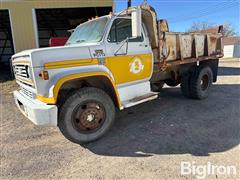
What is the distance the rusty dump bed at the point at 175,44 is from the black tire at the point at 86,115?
179 centimetres

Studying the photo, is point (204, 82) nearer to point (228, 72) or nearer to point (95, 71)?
point (95, 71)

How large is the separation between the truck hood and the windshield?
41 cm

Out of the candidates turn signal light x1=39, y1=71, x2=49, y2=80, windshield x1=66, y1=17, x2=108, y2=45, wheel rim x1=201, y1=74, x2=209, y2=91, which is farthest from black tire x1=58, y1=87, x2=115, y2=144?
wheel rim x1=201, y1=74, x2=209, y2=91

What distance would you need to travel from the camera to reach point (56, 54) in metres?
3.18

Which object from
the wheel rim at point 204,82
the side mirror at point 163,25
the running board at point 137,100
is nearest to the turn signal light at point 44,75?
the running board at point 137,100

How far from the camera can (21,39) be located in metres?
11.3

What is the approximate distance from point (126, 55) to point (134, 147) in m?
1.76

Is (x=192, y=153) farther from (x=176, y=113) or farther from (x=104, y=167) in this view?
(x=176, y=113)

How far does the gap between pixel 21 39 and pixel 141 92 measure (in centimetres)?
950

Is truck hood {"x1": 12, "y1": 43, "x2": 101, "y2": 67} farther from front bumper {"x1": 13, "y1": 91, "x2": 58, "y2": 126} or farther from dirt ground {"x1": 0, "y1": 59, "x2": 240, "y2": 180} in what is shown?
dirt ground {"x1": 0, "y1": 59, "x2": 240, "y2": 180}

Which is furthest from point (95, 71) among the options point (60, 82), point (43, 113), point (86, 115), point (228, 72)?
point (228, 72)

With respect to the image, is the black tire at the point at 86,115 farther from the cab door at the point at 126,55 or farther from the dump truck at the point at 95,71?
the cab door at the point at 126,55

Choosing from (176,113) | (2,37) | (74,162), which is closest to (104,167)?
(74,162)

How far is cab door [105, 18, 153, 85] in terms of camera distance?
3.81 m
